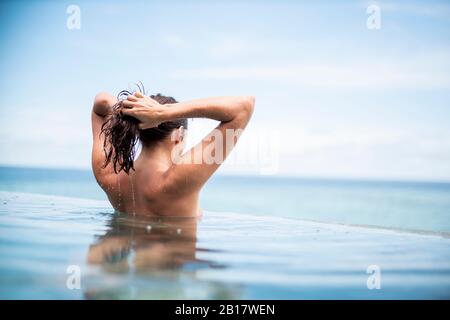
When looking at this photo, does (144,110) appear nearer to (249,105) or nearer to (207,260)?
(249,105)

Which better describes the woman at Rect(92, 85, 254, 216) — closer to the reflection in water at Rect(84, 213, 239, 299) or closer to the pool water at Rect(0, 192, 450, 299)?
the pool water at Rect(0, 192, 450, 299)

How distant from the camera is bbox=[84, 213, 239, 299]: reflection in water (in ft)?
4.59

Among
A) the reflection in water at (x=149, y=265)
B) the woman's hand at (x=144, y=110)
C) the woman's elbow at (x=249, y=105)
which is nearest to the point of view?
the reflection in water at (x=149, y=265)

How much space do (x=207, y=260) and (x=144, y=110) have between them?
105 cm

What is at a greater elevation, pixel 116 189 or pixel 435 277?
pixel 116 189

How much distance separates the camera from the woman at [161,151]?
2.58 metres

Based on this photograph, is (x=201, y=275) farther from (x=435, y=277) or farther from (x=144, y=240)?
(x=435, y=277)

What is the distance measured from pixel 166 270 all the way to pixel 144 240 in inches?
21.4

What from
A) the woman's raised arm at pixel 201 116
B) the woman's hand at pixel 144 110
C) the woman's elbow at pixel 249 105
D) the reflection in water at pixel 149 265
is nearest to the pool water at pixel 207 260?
the reflection in water at pixel 149 265

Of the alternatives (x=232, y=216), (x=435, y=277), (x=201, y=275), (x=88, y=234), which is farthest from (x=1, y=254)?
(x=232, y=216)

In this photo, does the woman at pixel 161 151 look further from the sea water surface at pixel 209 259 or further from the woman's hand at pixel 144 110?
the sea water surface at pixel 209 259

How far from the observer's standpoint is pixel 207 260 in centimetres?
181

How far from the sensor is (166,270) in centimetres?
161

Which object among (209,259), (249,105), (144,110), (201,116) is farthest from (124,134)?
(209,259)
